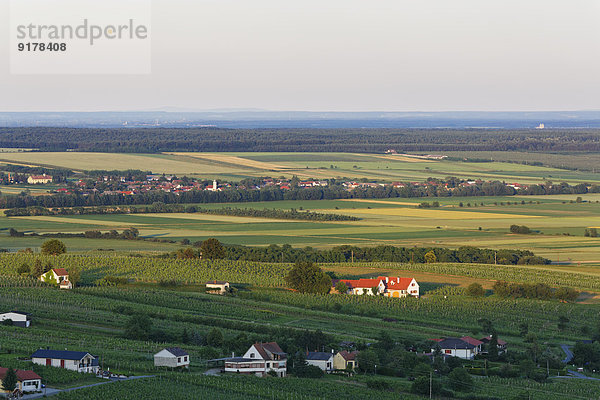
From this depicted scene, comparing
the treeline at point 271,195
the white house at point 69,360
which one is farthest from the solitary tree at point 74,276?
the treeline at point 271,195

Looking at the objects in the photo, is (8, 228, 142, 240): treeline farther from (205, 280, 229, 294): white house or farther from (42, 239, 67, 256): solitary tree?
(205, 280, 229, 294): white house

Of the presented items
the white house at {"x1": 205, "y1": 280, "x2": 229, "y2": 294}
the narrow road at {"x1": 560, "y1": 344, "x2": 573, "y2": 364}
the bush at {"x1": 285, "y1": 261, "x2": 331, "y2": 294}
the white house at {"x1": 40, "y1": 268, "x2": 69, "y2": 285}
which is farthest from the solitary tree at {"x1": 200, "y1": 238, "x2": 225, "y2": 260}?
the narrow road at {"x1": 560, "y1": 344, "x2": 573, "y2": 364}

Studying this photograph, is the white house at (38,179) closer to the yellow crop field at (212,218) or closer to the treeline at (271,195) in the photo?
the treeline at (271,195)

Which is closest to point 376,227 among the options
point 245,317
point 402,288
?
point 402,288

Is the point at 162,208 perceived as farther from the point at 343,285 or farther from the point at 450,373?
the point at 450,373

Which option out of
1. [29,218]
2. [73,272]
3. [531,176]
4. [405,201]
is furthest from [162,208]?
[531,176]
